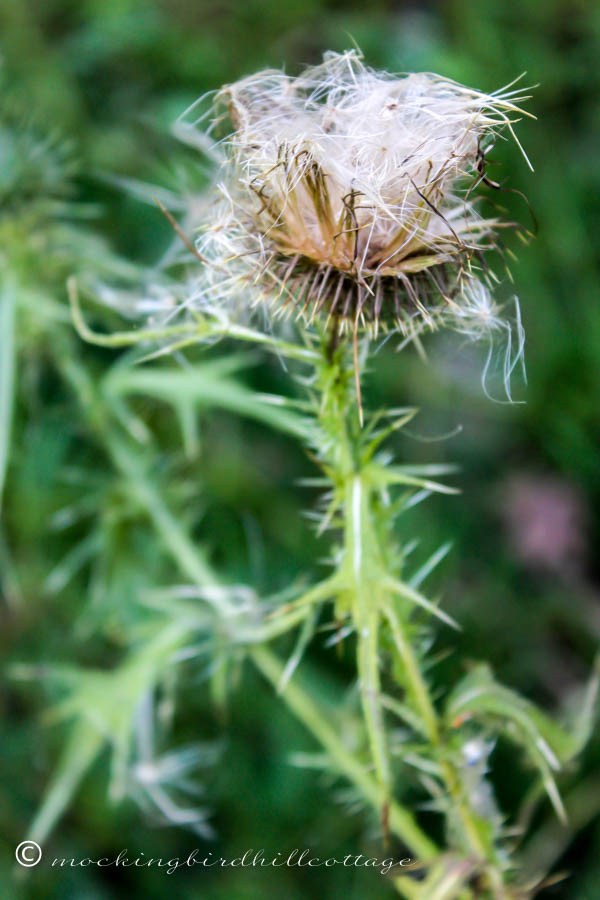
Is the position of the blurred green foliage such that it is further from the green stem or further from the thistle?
the thistle

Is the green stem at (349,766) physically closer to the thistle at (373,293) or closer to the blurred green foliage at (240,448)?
the thistle at (373,293)
